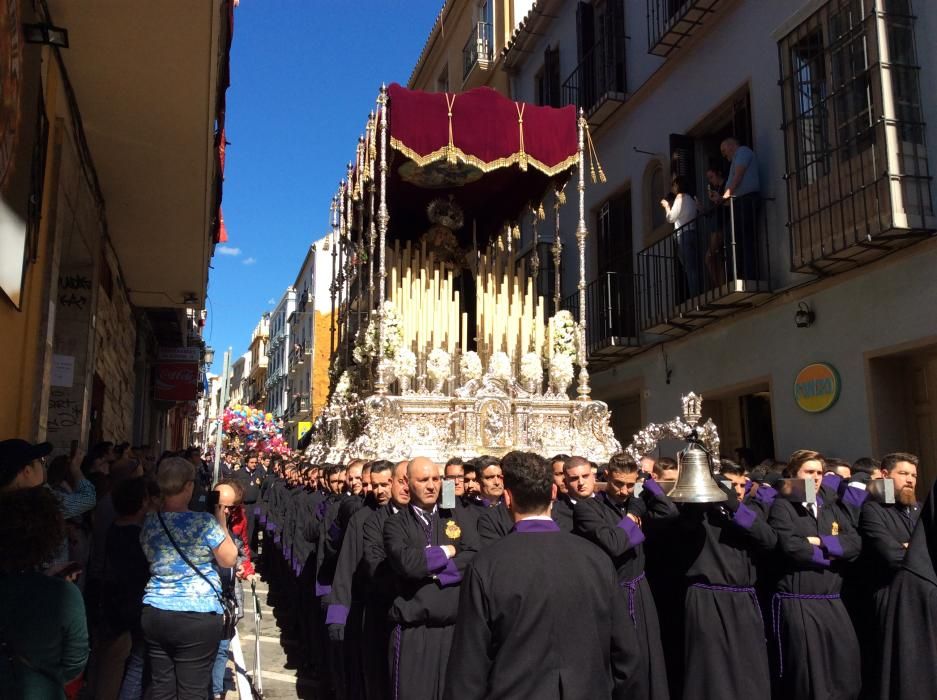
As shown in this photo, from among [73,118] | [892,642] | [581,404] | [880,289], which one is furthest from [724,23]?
[892,642]

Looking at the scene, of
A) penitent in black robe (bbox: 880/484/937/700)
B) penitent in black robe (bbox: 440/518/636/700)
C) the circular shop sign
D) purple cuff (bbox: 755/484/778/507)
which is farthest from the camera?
the circular shop sign

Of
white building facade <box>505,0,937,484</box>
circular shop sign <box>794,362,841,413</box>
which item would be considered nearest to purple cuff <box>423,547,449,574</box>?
white building facade <box>505,0,937,484</box>

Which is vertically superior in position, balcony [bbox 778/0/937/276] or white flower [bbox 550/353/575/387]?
balcony [bbox 778/0/937/276]

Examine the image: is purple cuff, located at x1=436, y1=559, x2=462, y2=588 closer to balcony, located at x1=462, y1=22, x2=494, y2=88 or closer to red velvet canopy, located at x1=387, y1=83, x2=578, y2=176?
red velvet canopy, located at x1=387, y1=83, x2=578, y2=176

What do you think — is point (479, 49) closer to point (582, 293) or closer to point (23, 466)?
point (582, 293)

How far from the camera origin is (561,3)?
591 inches

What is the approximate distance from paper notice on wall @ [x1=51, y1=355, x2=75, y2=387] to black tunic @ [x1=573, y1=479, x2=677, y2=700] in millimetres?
5392

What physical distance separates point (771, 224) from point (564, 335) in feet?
8.68

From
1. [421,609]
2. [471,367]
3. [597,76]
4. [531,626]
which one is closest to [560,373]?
[471,367]

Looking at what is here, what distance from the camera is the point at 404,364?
887cm

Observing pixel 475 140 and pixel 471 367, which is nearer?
pixel 471 367

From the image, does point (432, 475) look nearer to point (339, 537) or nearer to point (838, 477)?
point (339, 537)

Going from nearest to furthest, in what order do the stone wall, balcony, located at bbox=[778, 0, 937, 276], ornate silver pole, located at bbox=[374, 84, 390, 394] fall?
balcony, located at bbox=[778, 0, 937, 276], ornate silver pole, located at bbox=[374, 84, 390, 394], the stone wall

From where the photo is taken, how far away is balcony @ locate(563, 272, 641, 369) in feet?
41.1
